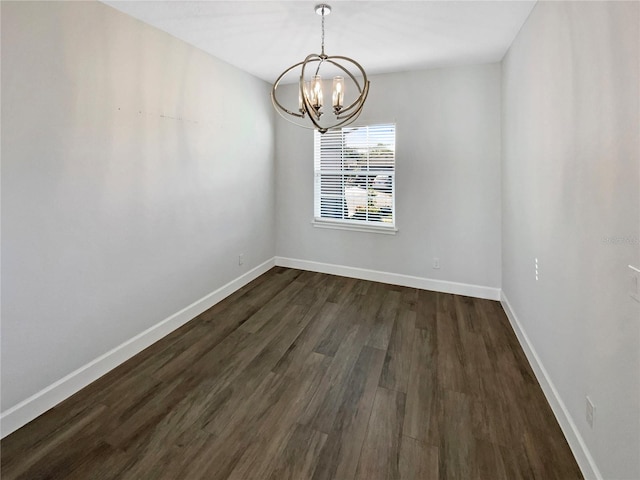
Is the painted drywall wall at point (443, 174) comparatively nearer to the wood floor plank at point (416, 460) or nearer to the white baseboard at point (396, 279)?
the white baseboard at point (396, 279)

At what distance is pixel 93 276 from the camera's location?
2.26 meters

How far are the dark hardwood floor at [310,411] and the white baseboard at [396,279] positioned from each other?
2.05 ft

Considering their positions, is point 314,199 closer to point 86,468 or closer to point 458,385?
point 458,385

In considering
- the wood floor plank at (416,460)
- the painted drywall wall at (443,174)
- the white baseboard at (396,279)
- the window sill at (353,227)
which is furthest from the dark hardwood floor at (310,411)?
the window sill at (353,227)

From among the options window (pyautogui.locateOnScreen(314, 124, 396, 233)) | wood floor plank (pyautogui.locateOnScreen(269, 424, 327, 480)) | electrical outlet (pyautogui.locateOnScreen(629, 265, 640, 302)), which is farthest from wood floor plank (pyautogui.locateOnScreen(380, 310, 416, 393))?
electrical outlet (pyautogui.locateOnScreen(629, 265, 640, 302))

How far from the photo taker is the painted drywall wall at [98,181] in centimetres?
182

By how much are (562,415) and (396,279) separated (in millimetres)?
2391

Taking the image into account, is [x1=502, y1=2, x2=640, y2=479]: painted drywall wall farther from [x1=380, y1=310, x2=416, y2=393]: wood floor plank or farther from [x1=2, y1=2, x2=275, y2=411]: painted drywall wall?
[x1=2, y1=2, x2=275, y2=411]: painted drywall wall

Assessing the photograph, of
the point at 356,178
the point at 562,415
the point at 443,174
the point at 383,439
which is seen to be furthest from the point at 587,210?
the point at 356,178

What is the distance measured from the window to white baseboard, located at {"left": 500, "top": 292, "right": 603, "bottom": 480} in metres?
1.98

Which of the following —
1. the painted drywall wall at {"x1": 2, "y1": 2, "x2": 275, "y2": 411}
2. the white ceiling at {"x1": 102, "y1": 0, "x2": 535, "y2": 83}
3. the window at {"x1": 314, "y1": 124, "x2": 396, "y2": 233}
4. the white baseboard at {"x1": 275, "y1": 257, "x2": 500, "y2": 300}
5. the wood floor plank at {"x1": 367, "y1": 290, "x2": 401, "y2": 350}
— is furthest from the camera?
the window at {"x1": 314, "y1": 124, "x2": 396, "y2": 233}

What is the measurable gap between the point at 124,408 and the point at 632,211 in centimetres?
280

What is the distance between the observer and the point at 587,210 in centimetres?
156

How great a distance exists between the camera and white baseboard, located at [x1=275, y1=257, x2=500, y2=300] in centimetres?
371
